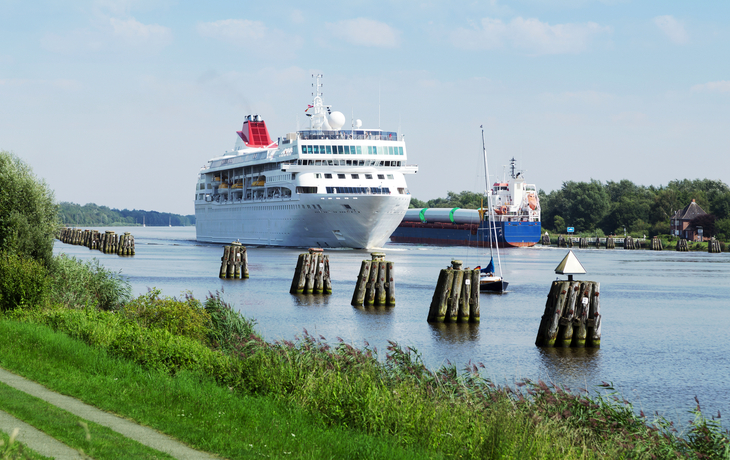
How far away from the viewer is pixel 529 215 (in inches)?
4013

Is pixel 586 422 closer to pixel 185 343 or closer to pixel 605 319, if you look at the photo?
pixel 185 343

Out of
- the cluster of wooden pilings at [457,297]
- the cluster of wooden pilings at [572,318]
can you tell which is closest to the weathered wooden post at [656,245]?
the cluster of wooden pilings at [457,297]

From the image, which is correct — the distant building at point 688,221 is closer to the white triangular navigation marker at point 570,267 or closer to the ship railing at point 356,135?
the ship railing at point 356,135

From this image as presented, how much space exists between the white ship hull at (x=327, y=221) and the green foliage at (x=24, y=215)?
4420cm

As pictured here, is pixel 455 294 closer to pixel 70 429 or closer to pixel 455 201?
pixel 70 429

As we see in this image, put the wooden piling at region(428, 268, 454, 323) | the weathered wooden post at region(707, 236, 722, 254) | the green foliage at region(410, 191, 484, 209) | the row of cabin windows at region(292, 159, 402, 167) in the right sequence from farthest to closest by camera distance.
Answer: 1. the green foliage at region(410, 191, 484, 209)
2. the weathered wooden post at region(707, 236, 722, 254)
3. the row of cabin windows at region(292, 159, 402, 167)
4. the wooden piling at region(428, 268, 454, 323)

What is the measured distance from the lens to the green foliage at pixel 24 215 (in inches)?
942

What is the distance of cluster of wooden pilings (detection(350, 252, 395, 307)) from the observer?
32.2m

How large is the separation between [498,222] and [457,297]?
7362 centimetres

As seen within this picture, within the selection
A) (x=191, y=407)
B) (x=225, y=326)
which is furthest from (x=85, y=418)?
(x=225, y=326)

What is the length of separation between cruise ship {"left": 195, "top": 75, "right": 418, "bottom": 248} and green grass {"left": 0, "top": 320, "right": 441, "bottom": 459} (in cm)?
5437

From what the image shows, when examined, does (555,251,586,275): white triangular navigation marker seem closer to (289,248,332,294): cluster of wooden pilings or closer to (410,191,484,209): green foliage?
(289,248,332,294): cluster of wooden pilings

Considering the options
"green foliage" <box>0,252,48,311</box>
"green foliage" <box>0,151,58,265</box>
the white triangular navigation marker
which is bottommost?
"green foliage" <box>0,252,48,311</box>

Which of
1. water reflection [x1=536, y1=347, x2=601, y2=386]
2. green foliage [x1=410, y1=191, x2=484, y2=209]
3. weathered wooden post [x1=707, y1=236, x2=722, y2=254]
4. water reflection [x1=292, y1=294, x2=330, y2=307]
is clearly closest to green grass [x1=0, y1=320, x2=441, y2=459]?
water reflection [x1=536, y1=347, x2=601, y2=386]
